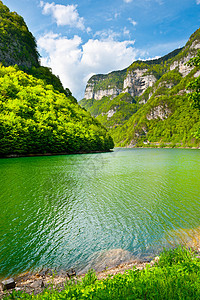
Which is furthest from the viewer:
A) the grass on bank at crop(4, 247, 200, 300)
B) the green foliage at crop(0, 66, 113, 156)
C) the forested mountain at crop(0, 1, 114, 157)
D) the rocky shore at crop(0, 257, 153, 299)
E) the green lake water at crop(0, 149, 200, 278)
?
the forested mountain at crop(0, 1, 114, 157)

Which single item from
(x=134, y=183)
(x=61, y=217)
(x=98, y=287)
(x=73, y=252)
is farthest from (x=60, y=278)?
(x=134, y=183)

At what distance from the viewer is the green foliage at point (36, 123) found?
59750 millimetres

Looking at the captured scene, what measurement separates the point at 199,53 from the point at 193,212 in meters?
10.9

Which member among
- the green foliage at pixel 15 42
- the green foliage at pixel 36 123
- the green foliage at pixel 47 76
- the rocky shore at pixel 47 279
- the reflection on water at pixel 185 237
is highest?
the green foliage at pixel 15 42

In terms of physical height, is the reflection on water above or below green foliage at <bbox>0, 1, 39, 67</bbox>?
below

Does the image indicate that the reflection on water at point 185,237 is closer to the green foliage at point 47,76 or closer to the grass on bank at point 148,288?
the grass on bank at point 148,288

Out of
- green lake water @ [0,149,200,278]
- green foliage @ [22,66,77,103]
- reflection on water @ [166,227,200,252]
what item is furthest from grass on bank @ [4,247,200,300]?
green foliage @ [22,66,77,103]

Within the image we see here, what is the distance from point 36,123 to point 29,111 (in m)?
8.70

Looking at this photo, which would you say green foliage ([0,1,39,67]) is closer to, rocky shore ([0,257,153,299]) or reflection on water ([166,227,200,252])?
rocky shore ([0,257,153,299])

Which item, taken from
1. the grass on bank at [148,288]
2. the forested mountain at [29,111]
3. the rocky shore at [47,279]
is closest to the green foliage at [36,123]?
the forested mountain at [29,111]

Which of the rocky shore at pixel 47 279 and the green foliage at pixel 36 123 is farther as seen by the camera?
the green foliage at pixel 36 123

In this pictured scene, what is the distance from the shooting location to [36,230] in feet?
35.7

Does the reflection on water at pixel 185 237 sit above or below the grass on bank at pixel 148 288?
below

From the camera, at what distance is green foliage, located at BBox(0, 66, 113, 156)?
59.8 metres
